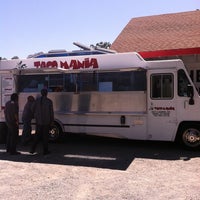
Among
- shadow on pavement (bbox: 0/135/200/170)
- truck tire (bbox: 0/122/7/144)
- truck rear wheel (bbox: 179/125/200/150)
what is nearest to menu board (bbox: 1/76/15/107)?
truck tire (bbox: 0/122/7/144)

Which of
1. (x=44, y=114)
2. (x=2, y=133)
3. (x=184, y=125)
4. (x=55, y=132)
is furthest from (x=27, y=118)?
(x=184, y=125)

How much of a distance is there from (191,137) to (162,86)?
1637 mm

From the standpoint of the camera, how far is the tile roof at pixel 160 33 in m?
17.9

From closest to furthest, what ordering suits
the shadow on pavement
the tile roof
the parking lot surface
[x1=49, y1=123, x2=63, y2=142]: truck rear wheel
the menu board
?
1. the parking lot surface
2. the shadow on pavement
3. [x1=49, y1=123, x2=63, y2=142]: truck rear wheel
4. the menu board
5. the tile roof

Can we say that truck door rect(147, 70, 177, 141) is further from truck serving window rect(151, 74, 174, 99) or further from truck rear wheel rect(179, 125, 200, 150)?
truck rear wheel rect(179, 125, 200, 150)

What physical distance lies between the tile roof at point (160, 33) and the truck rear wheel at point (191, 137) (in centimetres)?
709

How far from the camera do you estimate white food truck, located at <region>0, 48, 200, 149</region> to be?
10.7 m

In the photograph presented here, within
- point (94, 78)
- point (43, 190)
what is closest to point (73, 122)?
point (94, 78)

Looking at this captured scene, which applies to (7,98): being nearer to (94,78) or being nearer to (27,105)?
(27,105)

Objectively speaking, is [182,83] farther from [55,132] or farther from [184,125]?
[55,132]

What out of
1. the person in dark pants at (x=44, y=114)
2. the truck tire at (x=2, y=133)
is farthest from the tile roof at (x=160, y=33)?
the person in dark pants at (x=44, y=114)

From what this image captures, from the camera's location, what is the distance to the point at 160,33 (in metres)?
19.7

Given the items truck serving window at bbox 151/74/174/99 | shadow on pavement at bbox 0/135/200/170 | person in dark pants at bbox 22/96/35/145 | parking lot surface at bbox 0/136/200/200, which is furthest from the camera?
person in dark pants at bbox 22/96/35/145

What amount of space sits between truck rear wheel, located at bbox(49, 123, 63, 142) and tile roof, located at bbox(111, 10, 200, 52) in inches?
283
